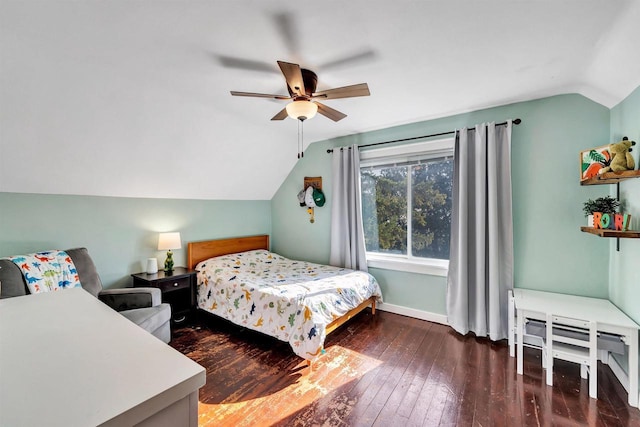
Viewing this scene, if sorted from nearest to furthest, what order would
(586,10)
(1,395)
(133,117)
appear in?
1. (1,395)
2. (586,10)
3. (133,117)

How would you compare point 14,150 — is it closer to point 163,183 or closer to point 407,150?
point 163,183

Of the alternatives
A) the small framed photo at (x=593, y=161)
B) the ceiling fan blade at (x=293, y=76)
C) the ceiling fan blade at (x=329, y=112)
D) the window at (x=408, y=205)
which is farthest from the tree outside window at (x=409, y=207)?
the ceiling fan blade at (x=293, y=76)

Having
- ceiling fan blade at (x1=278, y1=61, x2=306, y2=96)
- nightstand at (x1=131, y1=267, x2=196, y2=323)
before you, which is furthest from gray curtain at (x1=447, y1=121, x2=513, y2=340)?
nightstand at (x1=131, y1=267, x2=196, y2=323)

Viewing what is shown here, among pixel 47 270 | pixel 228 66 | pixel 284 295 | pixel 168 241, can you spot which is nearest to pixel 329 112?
pixel 228 66

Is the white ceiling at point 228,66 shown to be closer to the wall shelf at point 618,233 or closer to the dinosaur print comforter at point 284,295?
the wall shelf at point 618,233

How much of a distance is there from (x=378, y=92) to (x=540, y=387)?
269 cm

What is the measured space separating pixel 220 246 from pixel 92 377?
11.3ft

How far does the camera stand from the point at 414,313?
11.1ft

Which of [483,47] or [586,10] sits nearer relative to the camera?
[586,10]

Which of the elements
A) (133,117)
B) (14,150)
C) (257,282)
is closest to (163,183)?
(133,117)

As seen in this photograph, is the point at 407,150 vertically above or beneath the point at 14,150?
above

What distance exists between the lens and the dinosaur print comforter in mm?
2395

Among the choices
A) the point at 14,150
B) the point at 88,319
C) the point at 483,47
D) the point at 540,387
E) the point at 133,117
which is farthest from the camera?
the point at 133,117

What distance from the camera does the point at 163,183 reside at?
331 centimetres
